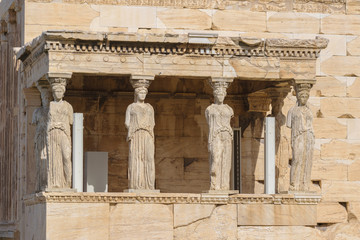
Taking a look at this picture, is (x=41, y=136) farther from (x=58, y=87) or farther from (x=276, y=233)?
(x=276, y=233)

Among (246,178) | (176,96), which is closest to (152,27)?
(176,96)

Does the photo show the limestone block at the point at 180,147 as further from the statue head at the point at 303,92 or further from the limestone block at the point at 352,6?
the limestone block at the point at 352,6

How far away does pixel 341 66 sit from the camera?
23.5 m

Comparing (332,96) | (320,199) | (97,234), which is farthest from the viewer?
(332,96)

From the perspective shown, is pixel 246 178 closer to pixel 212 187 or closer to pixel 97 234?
pixel 212 187

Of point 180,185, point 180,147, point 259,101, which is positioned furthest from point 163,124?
point 259,101

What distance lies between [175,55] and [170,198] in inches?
94.0

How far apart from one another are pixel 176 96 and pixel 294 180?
3.72m

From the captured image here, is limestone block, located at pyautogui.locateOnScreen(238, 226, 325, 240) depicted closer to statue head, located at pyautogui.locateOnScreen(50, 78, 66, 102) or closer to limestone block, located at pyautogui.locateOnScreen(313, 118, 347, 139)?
limestone block, located at pyautogui.locateOnScreen(313, 118, 347, 139)

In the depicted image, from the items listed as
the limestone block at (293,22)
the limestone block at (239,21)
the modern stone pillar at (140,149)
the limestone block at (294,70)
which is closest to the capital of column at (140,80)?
the modern stone pillar at (140,149)

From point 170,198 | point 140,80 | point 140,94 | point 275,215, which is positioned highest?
point 140,80

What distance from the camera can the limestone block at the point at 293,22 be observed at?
2323 cm

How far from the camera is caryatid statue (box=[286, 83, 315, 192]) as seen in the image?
21234 millimetres

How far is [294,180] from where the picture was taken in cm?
2123
